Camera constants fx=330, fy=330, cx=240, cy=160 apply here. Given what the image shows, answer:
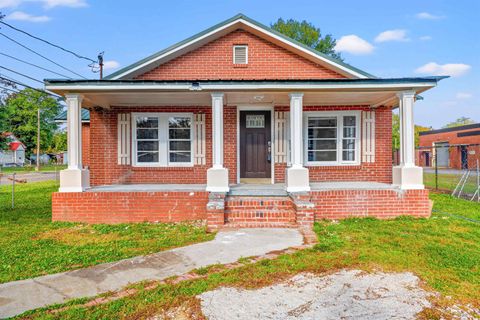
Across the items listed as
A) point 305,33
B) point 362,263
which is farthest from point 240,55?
point 305,33

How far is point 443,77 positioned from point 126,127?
852 centimetres

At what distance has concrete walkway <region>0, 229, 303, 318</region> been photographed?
363cm

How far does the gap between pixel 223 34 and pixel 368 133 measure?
5364mm

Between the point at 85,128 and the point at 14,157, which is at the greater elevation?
the point at 85,128

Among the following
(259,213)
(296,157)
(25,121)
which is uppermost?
(25,121)

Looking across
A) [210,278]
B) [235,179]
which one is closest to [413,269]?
[210,278]

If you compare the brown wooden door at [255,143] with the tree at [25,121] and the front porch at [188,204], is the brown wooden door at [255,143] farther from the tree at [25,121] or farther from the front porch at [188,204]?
the tree at [25,121]

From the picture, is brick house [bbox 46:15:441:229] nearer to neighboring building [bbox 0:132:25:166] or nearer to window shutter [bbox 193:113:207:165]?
window shutter [bbox 193:113:207:165]

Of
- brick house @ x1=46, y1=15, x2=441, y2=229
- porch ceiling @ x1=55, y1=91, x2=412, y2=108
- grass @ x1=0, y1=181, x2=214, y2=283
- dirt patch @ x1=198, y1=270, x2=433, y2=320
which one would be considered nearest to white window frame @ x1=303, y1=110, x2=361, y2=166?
brick house @ x1=46, y1=15, x2=441, y2=229

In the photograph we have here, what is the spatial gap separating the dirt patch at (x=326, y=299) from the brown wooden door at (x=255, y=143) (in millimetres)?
6249

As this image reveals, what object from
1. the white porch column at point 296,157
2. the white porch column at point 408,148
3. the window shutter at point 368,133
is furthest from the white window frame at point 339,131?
the white porch column at point 296,157

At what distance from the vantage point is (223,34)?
9.96 meters

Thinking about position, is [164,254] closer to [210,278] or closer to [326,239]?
[210,278]

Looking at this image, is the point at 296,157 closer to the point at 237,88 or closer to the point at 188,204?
the point at 237,88
